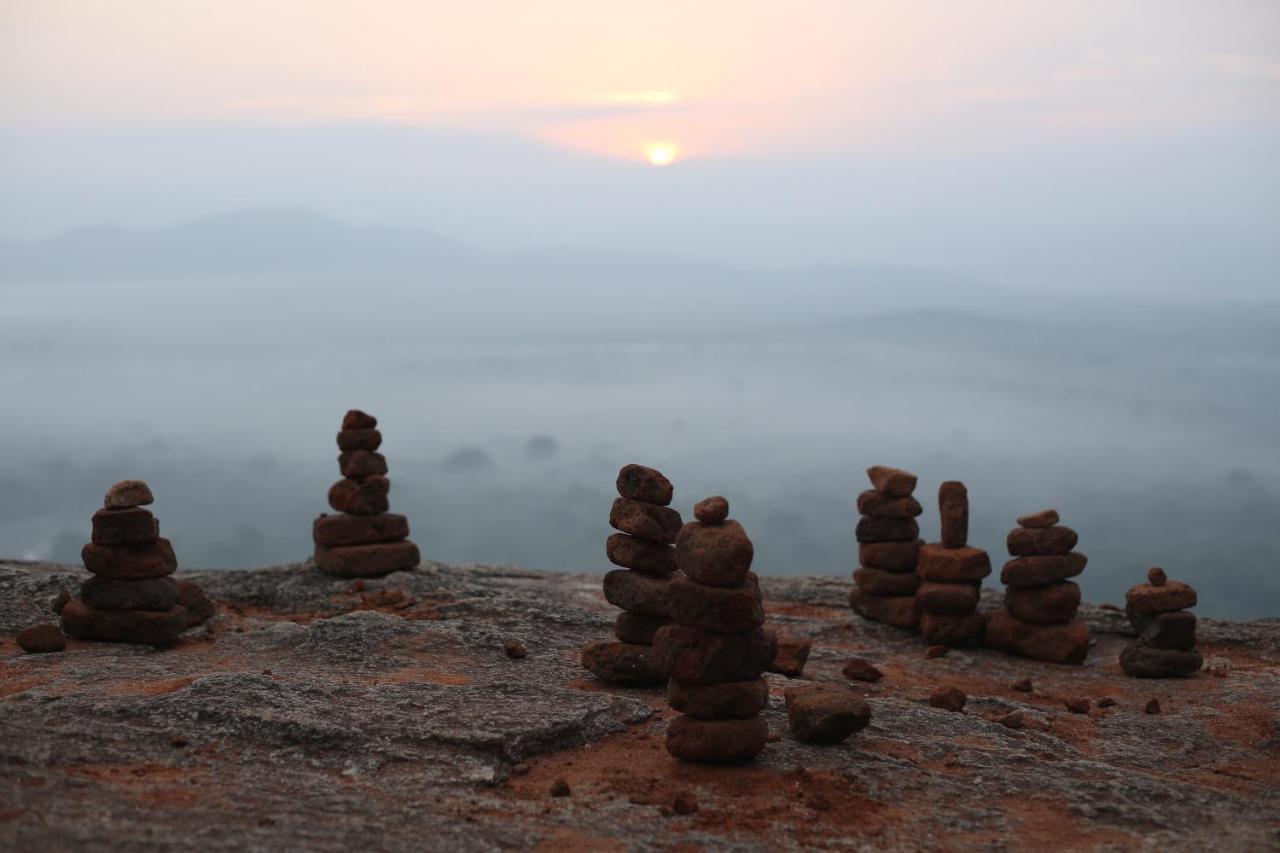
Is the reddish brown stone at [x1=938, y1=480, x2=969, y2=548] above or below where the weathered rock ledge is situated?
above

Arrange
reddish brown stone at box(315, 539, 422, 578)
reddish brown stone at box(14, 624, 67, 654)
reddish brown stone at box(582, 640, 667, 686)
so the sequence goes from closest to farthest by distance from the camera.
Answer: reddish brown stone at box(582, 640, 667, 686) < reddish brown stone at box(14, 624, 67, 654) < reddish brown stone at box(315, 539, 422, 578)

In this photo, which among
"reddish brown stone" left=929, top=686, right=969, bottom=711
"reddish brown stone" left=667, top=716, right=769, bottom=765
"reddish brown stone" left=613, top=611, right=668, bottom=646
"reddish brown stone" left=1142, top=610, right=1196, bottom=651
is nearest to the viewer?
"reddish brown stone" left=667, top=716, right=769, bottom=765

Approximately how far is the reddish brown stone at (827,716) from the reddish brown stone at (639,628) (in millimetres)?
3452

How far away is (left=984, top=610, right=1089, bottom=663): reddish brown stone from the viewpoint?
26.6m

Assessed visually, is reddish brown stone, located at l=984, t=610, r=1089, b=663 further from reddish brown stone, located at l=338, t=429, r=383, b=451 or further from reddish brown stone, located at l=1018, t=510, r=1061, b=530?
reddish brown stone, located at l=338, t=429, r=383, b=451

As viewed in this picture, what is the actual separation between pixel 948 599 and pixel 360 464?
13872 millimetres

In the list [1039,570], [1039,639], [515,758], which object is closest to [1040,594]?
[1039,570]

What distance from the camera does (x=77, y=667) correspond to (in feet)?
66.0

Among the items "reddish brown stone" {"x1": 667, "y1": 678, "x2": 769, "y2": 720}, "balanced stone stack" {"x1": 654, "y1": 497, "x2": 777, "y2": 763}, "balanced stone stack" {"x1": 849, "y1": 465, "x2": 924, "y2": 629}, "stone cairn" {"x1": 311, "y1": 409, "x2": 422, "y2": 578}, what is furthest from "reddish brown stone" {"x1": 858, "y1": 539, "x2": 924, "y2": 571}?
"reddish brown stone" {"x1": 667, "y1": 678, "x2": 769, "y2": 720}

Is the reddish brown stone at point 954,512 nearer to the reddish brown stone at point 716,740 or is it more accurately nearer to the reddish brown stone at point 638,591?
the reddish brown stone at point 638,591

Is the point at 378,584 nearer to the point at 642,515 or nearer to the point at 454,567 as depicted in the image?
the point at 454,567

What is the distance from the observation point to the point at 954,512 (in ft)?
91.4

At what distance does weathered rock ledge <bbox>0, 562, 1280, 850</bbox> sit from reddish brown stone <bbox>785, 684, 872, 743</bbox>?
27 centimetres

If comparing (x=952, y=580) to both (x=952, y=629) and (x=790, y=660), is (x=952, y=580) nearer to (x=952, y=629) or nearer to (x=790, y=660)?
(x=952, y=629)
